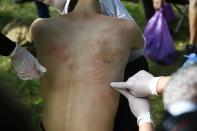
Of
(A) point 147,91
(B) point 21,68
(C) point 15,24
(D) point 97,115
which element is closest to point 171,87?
(A) point 147,91

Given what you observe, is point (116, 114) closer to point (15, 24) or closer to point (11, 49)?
point (11, 49)

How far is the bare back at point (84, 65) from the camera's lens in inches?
88.6

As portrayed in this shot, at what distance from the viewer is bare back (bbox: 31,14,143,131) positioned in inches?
88.6

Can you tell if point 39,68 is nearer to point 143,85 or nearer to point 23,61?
point 23,61

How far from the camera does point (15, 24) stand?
5625 millimetres

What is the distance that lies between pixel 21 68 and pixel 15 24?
134 inches

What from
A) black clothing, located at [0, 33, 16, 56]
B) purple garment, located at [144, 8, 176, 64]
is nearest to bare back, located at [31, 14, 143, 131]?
black clothing, located at [0, 33, 16, 56]

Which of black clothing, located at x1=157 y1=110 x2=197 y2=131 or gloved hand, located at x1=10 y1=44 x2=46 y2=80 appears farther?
gloved hand, located at x1=10 y1=44 x2=46 y2=80

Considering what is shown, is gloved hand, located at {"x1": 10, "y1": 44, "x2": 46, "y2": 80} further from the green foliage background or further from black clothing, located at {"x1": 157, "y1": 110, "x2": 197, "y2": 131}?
black clothing, located at {"x1": 157, "y1": 110, "x2": 197, "y2": 131}

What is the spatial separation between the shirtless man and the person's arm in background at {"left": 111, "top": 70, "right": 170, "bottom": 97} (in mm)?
233

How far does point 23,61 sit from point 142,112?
2.05ft

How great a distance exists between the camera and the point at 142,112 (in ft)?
6.40

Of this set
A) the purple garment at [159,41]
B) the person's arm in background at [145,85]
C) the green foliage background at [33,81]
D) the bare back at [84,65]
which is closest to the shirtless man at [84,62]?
the bare back at [84,65]

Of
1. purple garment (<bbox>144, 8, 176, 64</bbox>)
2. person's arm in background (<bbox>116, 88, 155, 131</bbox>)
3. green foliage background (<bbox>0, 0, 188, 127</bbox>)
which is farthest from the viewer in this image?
purple garment (<bbox>144, 8, 176, 64</bbox>)
